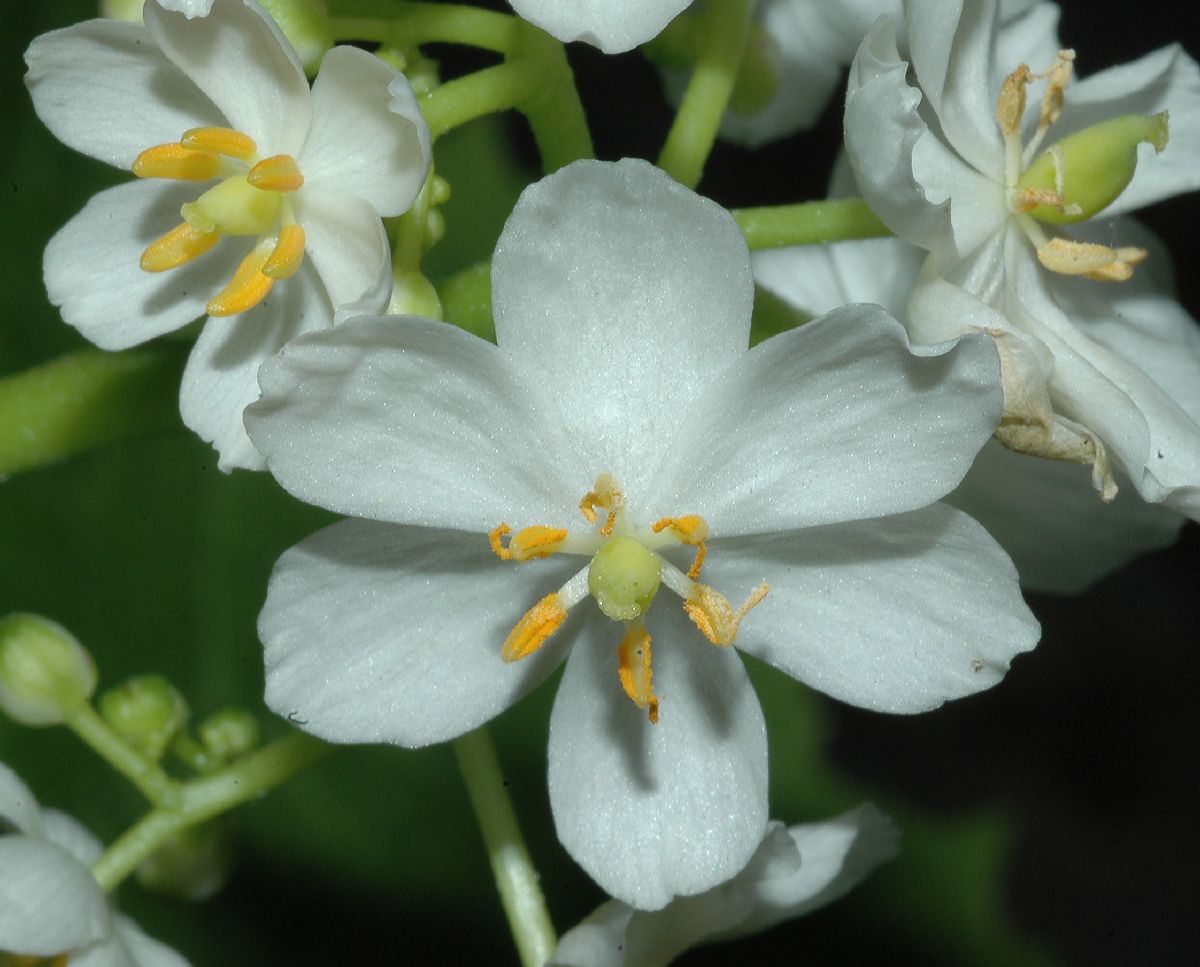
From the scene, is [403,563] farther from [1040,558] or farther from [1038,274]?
[1040,558]

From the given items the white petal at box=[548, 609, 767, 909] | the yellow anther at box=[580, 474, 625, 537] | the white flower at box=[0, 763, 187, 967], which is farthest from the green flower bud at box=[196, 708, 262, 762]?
the yellow anther at box=[580, 474, 625, 537]

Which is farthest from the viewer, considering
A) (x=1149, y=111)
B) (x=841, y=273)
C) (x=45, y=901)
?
(x=841, y=273)

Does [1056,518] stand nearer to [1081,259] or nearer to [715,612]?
[1081,259]

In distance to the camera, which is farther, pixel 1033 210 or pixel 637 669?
pixel 1033 210

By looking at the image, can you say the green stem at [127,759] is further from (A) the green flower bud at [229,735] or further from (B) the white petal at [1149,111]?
(B) the white petal at [1149,111]

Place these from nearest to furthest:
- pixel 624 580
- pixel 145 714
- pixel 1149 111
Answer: pixel 624 580 → pixel 145 714 → pixel 1149 111

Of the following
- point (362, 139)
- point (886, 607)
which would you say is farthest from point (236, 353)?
point (886, 607)

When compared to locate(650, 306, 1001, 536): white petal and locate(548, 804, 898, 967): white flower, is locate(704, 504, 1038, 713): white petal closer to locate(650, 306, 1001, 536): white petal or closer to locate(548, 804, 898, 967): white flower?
locate(650, 306, 1001, 536): white petal
